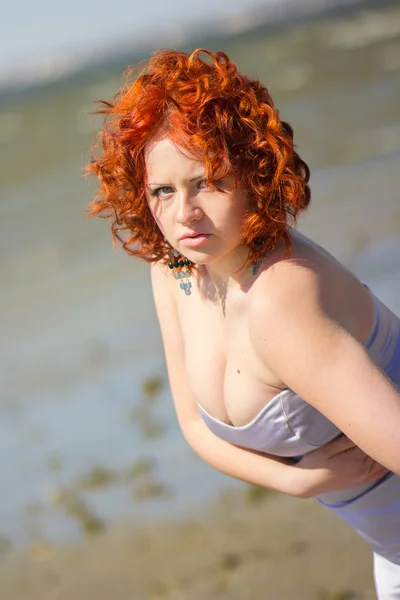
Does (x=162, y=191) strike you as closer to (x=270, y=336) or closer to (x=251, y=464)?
(x=270, y=336)

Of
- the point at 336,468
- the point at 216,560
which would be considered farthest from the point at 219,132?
the point at 216,560

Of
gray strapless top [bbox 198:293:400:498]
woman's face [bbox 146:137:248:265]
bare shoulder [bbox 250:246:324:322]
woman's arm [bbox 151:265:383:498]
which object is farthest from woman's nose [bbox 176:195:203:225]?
woman's arm [bbox 151:265:383:498]

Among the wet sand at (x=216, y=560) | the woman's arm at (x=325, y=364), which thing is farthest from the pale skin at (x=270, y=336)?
the wet sand at (x=216, y=560)

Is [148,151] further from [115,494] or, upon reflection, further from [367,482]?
[115,494]

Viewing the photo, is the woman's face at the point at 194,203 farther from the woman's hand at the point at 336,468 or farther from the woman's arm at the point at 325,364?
the woman's hand at the point at 336,468

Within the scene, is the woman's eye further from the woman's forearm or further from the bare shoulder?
the woman's forearm

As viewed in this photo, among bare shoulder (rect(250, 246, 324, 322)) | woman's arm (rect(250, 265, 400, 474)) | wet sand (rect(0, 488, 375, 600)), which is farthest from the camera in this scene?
wet sand (rect(0, 488, 375, 600))

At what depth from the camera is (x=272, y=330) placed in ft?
6.62

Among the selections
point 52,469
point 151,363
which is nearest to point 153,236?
point 52,469

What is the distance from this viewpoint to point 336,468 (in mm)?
2293

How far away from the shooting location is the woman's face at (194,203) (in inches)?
81.3

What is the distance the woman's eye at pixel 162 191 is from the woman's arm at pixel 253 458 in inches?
21.2

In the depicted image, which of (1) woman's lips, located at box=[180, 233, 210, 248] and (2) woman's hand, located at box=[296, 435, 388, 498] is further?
(2) woman's hand, located at box=[296, 435, 388, 498]

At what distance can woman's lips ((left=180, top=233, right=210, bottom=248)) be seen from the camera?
82.9 inches
